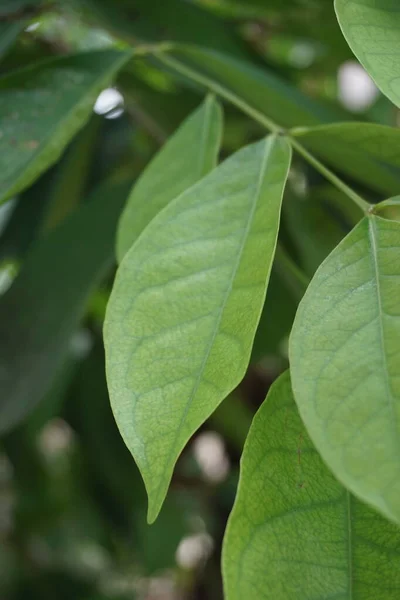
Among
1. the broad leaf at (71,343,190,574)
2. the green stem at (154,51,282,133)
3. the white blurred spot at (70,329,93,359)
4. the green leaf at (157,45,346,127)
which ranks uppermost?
the green stem at (154,51,282,133)

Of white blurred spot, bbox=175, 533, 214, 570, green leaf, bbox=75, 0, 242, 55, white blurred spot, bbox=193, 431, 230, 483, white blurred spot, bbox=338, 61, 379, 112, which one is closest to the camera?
green leaf, bbox=75, 0, 242, 55

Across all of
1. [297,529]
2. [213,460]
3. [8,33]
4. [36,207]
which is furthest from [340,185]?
[213,460]

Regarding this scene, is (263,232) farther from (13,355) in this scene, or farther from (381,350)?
(13,355)

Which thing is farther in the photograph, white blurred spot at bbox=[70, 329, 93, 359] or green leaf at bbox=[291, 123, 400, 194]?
white blurred spot at bbox=[70, 329, 93, 359]

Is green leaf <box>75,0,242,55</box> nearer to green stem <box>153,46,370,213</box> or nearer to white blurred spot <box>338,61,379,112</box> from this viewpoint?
green stem <box>153,46,370,213</box>

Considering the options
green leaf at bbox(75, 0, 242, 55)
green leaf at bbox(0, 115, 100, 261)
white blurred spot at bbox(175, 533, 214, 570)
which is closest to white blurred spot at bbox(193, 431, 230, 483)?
white blurred spot at bbox(175, 533, 214, 570)

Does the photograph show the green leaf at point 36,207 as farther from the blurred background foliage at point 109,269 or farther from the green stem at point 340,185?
the green stem at point 340,185

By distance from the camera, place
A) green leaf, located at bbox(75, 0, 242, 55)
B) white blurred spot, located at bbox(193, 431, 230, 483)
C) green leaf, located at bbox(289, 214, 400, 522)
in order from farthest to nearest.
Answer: white blurred spot, located at bbox(193, 431, 230, 483)
green leaf, located at bbox(75, 0, 242, 55)
green leaf, located at bbox(289, 214, 400, 522)
